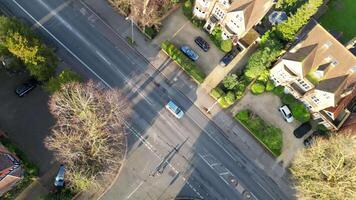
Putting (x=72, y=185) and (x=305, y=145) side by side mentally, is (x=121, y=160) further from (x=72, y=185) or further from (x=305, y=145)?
(x=305, y=145)

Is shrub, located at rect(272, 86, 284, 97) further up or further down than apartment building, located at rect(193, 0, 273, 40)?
further down

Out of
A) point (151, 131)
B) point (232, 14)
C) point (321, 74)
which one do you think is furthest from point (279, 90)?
point (151, 131)

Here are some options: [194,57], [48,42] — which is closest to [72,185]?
[48,42]

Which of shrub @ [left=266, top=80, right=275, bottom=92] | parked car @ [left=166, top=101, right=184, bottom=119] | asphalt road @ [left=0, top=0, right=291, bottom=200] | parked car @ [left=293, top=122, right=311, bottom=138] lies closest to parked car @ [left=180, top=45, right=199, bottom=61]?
asphalt road @ [left=0, top=0, right=291, bottom=200]

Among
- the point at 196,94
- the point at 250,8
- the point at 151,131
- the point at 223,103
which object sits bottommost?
the point at 151,131

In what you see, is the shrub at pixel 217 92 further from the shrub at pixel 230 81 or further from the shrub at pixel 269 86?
the shrub at pixel 269 86

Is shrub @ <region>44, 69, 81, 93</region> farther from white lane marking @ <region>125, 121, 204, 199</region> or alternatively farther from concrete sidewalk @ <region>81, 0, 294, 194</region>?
concrete sidewalk @ <region>81, 0, 294, 194</region>

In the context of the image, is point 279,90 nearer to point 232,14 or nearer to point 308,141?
point 308,141
